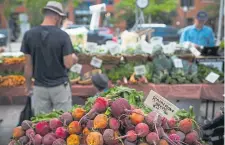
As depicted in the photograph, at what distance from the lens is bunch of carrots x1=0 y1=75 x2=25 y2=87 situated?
17.6 feet

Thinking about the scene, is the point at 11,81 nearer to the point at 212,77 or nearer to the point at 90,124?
the point at 212,77

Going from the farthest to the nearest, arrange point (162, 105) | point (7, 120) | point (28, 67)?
point (7, 120) → point (28, 67) → point (162, 105)

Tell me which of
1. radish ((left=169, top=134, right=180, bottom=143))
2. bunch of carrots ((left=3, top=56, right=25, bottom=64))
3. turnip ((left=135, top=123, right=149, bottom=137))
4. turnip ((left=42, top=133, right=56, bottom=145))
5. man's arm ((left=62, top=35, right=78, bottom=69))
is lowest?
bunch of carrots ((left=3, top=56, right=25, bottom=64))

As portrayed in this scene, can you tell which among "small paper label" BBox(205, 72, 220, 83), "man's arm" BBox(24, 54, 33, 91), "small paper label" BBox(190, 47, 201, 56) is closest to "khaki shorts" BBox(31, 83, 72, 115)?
"man's arm" BBox(24, 54, 33, 91)

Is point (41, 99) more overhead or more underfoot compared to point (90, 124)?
more underfoot

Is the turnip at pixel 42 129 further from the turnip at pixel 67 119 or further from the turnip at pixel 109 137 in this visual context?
the turnip at pixel 109 137

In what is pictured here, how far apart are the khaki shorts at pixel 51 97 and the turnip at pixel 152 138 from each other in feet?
6.93

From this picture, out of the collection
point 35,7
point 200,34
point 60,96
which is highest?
point 35,7

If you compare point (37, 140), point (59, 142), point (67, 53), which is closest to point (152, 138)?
point (59, 142)

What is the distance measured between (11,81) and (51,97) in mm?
1745

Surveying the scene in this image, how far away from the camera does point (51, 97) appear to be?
3.87 m

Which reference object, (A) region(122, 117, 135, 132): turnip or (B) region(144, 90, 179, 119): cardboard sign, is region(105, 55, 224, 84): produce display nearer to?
(B) region(144, 90, 179, 119): cardboard sign

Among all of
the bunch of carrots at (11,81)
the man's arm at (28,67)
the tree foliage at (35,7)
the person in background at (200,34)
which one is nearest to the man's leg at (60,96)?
the man's arm at (28,67)

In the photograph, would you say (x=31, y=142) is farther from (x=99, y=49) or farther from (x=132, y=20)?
(x=132, y=20)
